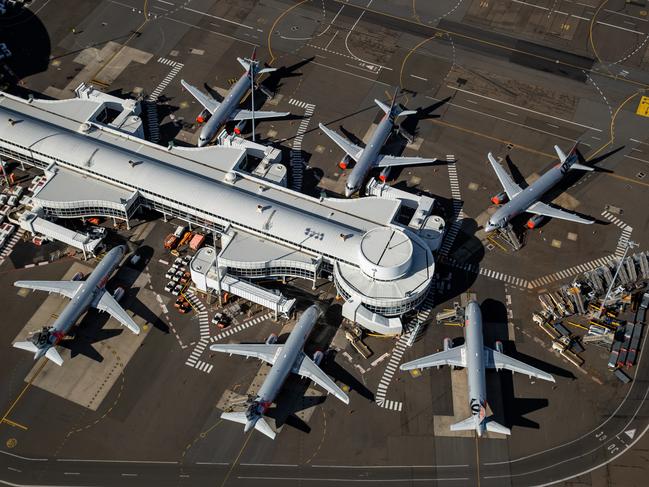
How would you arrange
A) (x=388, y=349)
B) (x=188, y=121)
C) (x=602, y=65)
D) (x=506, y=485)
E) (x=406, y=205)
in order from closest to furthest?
(x=506, y=485)
(x=388, y=349)
(x=406, y=205)
(x=188, y=121)
(x=602, y=65)

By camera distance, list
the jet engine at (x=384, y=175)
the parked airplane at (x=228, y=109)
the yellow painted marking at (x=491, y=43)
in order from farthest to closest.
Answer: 1. the yellow painted marking at (x=491, y=43)
2. the parked airplane at (x=228, y=109)
3. the jet engine at (x=384, y=175)

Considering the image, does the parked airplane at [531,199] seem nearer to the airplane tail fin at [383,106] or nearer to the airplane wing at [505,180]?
the airplane wing at [505,180]

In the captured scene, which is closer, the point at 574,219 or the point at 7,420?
the point at 7,420

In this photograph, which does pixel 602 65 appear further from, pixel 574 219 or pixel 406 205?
pixel 406 205

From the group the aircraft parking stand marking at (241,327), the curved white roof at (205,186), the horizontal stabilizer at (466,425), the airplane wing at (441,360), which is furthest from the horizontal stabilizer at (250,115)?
the horizontal stabilizer at (466,425)

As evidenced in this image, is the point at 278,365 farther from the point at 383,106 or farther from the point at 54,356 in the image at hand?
the point at 383,106

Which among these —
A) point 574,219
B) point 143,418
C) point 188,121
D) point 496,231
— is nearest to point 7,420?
point 143,418

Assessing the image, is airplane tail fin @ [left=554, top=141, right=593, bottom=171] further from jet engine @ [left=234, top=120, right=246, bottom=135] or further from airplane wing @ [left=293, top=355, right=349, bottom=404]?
airplane wing @ [left=293, top=355, right=349, bottom=404]
